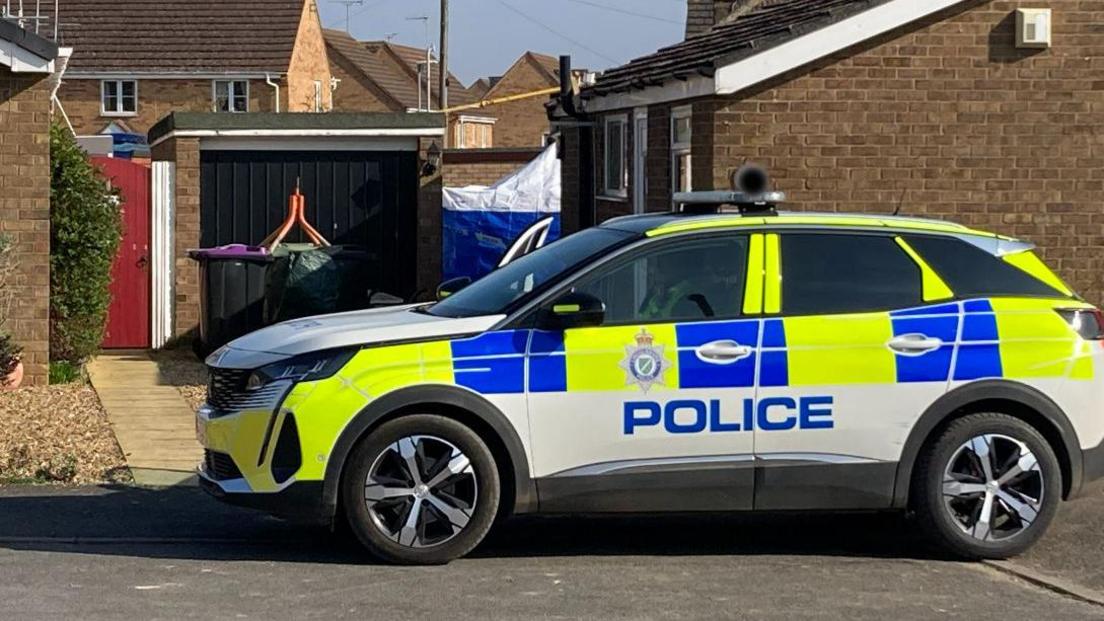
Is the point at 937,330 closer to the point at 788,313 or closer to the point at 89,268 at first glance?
the point at 788,313

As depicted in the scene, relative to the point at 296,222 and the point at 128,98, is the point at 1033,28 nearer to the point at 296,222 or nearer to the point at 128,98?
the point at 296,222

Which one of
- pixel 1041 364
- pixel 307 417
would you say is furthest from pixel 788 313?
pixel 307 417

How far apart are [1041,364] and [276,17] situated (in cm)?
4375

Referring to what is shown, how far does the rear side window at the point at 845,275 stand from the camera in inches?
306

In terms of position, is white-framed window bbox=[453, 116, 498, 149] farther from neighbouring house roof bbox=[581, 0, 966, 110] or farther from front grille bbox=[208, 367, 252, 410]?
front grille bbox=[208, 367, 252, 410]

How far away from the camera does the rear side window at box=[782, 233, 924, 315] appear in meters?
7.77

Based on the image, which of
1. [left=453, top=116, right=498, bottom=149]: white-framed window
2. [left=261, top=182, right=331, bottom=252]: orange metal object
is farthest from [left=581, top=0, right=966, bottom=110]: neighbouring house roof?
[left=453, top=116, right=498, bottom=149]: white-framed window

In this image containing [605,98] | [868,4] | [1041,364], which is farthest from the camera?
[605,98]

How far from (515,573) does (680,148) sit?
6930 mm

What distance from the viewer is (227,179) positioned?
1772 centimetres

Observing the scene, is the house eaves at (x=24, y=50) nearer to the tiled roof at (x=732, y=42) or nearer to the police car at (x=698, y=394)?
the tiled roof at (x=732, y=42)

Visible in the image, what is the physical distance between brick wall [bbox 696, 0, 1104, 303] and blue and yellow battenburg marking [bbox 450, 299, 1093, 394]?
483cm

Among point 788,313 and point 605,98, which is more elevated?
point 605,98

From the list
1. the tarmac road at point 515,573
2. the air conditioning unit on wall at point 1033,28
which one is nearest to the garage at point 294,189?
the air conditioning unit on wall at point 1033,28
